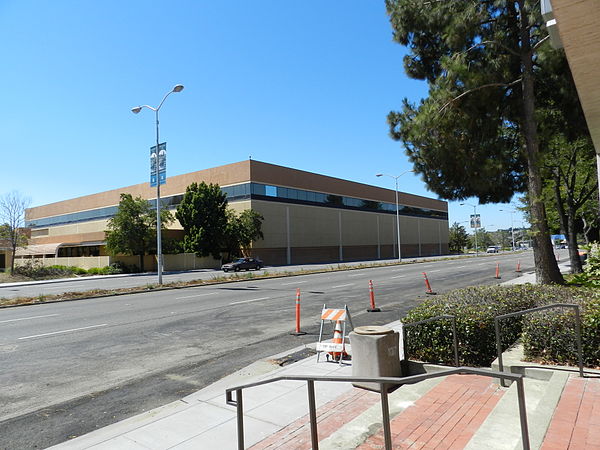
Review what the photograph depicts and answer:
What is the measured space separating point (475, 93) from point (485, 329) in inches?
364

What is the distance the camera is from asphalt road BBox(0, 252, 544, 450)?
5.39 m

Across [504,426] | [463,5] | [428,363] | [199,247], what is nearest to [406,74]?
[463,5]

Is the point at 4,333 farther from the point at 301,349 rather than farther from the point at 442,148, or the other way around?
the point at 442,148

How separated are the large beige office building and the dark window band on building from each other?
13 cm

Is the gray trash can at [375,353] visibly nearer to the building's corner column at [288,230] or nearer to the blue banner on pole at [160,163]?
the blue banner on pole at [160,163]

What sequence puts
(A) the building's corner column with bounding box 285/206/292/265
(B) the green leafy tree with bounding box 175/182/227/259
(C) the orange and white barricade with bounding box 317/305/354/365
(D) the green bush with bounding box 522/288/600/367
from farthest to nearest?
(A) the building's corner column with bounding box 285/206/292/265 < (B) the green leafy tree with bounding box 175/182/227/259 < (C) the orange and white barricade with bounding box 317/305/354/365 < (D) the green bush with bounding box 522/288/600/367

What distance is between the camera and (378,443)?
3.96m

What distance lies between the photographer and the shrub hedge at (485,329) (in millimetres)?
5320

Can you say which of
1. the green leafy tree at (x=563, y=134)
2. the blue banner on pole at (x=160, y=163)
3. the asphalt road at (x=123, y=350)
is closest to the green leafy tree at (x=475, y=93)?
the green leafy tree at (x=563, y=134)

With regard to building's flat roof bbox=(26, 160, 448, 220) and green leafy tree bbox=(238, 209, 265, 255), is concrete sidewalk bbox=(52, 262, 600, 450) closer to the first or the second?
green leafy tree bbox=(238, 209, 265, 255)

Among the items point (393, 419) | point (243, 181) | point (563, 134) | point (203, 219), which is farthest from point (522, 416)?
point (243, 181)

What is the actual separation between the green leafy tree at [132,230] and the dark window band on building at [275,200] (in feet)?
19.9

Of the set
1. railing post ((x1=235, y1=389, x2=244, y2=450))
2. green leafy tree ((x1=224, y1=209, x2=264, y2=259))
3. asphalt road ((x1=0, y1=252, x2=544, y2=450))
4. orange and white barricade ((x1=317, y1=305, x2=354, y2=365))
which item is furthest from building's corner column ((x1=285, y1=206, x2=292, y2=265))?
railing post ((x1=235, y1=389, x2=244, y2=450))

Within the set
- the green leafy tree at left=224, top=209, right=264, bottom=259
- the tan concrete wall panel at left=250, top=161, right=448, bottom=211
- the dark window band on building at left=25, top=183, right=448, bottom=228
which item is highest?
the tan concrete wall panel at left=250, top=161, right=448, bottom=211
